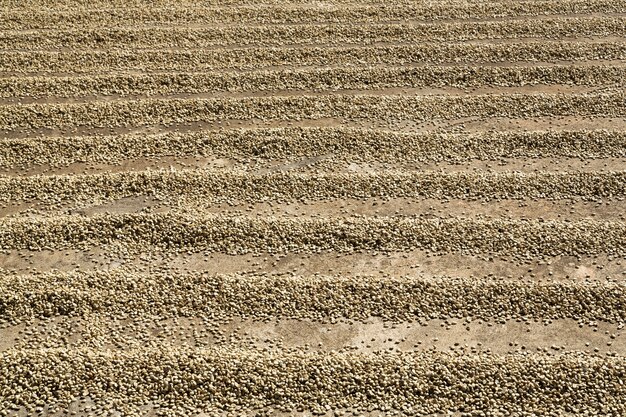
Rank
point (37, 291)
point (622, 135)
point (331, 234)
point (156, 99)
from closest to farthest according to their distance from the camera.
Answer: point (37, 291) → point (331, 234) → point (622, 135) → point (156, 99)

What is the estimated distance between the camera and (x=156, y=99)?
36.8 ft

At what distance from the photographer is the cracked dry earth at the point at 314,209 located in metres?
7.30

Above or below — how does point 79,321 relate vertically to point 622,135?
below

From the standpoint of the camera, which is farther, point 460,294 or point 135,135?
point 135,135

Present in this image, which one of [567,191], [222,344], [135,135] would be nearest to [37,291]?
[222,344]

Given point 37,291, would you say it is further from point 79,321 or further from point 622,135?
point 622,135

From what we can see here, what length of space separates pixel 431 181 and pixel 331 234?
1768mm

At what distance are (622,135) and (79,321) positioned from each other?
816cm

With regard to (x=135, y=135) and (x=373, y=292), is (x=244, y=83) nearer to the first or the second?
(x=135, y=135)

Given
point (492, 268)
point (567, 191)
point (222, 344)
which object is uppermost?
point (567, 191)

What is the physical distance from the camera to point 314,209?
30.5ft

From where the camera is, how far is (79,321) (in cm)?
792

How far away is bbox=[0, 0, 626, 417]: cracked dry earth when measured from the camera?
7305mm

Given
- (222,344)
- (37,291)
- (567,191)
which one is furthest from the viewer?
(567,191)
